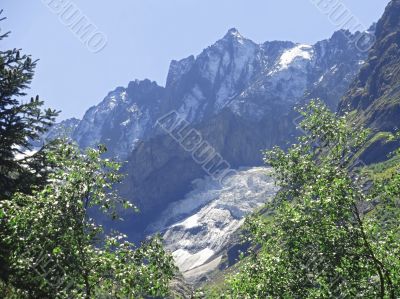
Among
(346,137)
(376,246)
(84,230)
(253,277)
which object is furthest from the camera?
(253,277)

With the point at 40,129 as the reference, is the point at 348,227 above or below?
below

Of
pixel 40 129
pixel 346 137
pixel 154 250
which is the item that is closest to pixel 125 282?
pixel 154 250

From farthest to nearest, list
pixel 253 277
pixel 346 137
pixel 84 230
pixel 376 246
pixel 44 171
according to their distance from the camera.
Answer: pixel 44 171 → pixel 253 277 → pixel 346 137 → pixel 376 246 → pixel 84 230

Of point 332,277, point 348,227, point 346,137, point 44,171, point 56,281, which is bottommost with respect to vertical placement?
point 332,277

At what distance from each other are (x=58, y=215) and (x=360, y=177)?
1143cm

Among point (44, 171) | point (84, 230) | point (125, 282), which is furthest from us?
point (44, 171)

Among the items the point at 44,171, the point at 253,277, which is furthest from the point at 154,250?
the point at 44,171

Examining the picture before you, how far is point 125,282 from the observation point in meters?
15.9

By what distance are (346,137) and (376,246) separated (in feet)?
15.0

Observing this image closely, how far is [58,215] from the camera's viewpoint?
630 inches

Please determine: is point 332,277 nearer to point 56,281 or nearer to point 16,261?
point 56,281

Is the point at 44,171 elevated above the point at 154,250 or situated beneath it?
elevated above

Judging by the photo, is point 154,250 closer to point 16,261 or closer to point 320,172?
point 16,261

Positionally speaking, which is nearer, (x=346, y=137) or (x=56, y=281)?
(x=56, y=281)
